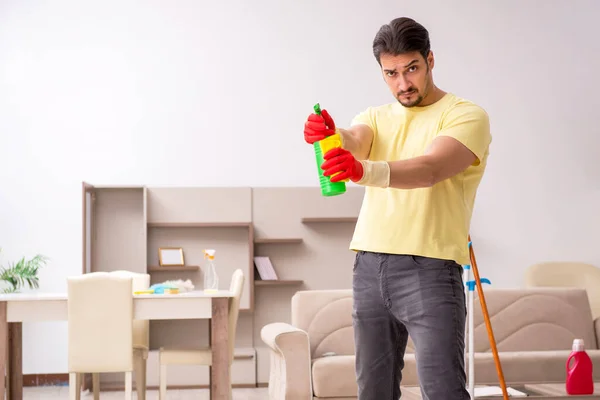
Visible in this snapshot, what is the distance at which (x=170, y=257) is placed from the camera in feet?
21.3

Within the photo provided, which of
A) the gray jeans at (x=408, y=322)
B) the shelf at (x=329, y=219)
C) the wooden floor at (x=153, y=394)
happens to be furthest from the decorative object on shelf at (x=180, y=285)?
the gray jeans at (x=408, y=322)

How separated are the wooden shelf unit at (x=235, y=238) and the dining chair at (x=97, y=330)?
2.05 meters

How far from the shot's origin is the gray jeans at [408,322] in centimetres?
177

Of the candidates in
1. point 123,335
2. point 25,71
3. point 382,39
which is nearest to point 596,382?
point 123,335

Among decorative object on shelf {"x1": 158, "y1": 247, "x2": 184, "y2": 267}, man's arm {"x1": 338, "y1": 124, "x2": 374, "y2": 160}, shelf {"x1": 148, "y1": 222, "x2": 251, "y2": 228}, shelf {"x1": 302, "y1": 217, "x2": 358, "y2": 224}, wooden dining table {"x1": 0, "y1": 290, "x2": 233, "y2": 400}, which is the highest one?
man's arm {"x1": 338, "y1": 124, "x2": 374, "y2": 160}

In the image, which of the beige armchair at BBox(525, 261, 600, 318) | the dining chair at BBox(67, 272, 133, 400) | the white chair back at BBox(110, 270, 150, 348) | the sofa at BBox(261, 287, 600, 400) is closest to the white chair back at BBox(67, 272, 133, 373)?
the dining chair at BBox(67, 272, 133, 400)

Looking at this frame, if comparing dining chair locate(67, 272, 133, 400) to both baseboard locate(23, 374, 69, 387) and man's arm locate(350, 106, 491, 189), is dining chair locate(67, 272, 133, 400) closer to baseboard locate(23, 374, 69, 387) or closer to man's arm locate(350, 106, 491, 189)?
baseboard locate(23, 374, 69, 387)

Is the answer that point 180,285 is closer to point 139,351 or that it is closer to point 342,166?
point 139,351

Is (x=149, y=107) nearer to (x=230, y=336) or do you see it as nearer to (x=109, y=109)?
(x=109, y=109)

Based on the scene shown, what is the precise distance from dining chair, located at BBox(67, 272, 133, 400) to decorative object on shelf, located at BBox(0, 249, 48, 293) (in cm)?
198

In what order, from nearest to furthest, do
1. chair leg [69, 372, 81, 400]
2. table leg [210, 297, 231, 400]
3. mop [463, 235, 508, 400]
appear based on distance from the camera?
1. mop [463, 235, 508, 400]
2. chair leg [69, 372, 81, 400]
3. table leg [210, 297, 231, 400]

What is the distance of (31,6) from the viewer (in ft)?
22.4

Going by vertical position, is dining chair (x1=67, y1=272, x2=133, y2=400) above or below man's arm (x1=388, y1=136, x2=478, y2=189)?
below

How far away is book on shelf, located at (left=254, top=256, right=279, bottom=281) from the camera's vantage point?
6.53 metres
